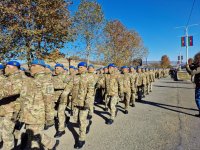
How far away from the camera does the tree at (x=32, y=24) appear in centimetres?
948

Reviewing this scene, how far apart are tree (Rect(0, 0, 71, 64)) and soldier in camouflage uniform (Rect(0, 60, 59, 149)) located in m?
6.24

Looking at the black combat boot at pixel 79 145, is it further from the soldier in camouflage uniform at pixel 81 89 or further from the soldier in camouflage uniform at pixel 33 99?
the soldier in camouflage uniform at pixel 33 99

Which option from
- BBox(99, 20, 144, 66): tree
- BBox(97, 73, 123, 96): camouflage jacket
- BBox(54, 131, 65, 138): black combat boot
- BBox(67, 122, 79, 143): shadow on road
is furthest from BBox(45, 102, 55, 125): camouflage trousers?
BBox(99, 20, 144, 66): tree

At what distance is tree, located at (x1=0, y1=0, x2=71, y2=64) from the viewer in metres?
9.48

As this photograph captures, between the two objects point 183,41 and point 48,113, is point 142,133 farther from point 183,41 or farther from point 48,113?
point 183,41

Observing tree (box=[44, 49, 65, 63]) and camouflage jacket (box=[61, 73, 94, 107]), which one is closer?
camouflage jacket (box=[61, 73, 94, 107])

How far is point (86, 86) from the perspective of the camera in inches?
198

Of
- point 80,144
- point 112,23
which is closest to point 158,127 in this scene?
point 80,144

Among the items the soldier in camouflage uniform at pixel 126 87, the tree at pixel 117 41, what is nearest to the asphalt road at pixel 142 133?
the soldier in camouflage uniform at pixel 126 87

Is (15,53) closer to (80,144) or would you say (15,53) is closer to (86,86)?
(86,86)

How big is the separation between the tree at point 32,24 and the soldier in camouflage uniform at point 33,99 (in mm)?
6242

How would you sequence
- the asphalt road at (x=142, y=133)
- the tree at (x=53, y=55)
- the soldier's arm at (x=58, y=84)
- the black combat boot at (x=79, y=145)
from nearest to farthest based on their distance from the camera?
the black combat boot at (x=79, y=145) < the asphalt road at (x=142, y=133) < the soldier's arm at (x=58, y=84) < the tree at (x=53, y=55)

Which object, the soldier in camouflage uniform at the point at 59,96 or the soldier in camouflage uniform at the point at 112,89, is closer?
the soldier in camouflage uniform at the point at 59,96

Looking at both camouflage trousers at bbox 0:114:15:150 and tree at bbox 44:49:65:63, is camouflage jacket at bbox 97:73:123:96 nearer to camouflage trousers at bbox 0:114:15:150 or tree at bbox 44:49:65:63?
camouflage trousers at bbox 0:114:15:150
